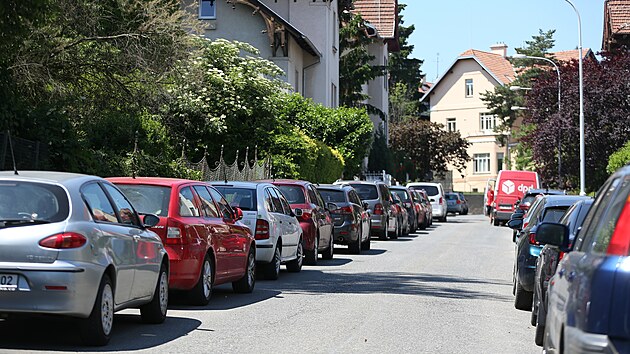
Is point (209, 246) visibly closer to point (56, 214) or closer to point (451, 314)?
point (451, 314)

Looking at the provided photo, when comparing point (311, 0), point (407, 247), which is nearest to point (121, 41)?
point (407, 247)

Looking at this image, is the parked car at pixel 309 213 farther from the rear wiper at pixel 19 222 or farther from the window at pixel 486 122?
the window at pixel 486 122

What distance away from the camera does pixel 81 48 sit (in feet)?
83.9

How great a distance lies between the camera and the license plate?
9320 mm

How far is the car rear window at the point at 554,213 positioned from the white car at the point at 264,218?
14.8 feet

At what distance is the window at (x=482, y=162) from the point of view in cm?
10531

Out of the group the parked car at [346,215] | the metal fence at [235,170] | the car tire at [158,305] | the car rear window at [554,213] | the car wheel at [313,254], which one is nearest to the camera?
the car tire at [158,305]

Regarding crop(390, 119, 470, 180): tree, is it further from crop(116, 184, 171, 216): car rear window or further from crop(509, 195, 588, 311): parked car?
crop(116, 184, 171, 216): car rear window

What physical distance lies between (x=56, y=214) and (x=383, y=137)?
6065 centimetres

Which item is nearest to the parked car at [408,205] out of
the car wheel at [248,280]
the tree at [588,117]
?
the tree at [588,117]

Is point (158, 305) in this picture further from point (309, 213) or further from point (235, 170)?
point (235, 170)

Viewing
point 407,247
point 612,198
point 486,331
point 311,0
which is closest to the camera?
point 612,198

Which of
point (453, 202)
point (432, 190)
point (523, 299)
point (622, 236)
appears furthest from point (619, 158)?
point (622, 236)

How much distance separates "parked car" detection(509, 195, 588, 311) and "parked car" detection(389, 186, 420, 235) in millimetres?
24304
